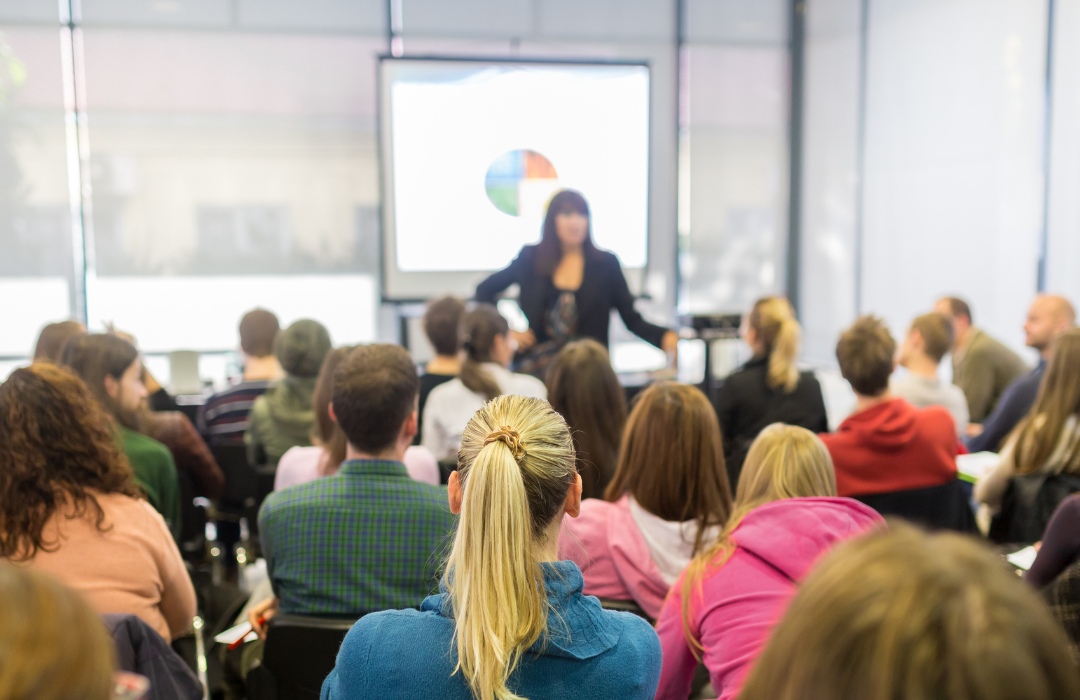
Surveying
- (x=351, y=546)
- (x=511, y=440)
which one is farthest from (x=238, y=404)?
(x=511, y=440)

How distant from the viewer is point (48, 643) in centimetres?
55

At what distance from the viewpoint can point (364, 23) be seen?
21.4 feet

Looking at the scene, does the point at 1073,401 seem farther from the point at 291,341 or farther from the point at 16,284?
the point at 16,284

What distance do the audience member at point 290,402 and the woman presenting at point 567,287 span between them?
3.46ft

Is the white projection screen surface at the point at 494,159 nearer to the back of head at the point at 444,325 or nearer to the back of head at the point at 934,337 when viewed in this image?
the back of head at the point at 444,325

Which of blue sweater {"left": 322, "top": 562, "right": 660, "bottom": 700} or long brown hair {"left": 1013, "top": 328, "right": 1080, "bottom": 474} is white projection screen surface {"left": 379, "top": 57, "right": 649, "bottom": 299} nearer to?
long brown hair {"left": 1013, "top": 328, "right": 1080, "bottom": 474}

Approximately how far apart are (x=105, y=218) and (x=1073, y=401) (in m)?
6.11

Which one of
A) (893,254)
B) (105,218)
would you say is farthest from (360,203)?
(893,254)

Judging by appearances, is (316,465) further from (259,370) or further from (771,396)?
(771,396)

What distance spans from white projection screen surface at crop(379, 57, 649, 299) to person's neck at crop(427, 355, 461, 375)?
10.2ft

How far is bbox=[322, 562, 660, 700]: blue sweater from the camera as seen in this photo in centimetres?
106

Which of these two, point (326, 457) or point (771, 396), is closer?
point (326, 457)

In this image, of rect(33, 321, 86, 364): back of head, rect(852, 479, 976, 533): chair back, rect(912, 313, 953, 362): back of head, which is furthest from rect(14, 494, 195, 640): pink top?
rect(912, 313, 953, 362): back of head

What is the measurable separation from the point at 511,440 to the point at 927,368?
2.95 meters
